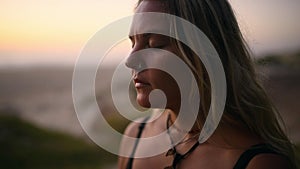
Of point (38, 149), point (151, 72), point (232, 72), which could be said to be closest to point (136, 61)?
point (151, 72)

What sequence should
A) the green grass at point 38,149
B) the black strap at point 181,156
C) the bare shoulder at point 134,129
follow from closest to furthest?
the black strap at point 181,156, the bare shoulder at point 134,129, the green grass at point 38,149

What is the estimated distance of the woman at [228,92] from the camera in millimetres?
543

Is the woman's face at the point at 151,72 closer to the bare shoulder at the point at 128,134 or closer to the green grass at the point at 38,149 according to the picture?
the bare shoulder at the point at 128,134

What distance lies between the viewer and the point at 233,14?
A: 59 centimetres

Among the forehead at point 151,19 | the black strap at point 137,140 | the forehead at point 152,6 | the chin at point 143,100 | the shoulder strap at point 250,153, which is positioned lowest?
the black strap at point 137,140

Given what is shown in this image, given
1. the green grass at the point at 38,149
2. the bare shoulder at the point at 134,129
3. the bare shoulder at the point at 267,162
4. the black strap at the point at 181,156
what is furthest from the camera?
the green grass at the point at 38,149

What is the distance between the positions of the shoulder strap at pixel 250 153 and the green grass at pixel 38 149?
1036mm

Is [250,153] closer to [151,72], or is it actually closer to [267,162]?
[267,162]

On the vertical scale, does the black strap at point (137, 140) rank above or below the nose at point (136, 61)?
below

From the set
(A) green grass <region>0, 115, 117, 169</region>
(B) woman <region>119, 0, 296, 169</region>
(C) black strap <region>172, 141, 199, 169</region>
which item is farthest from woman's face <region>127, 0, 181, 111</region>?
(A) green grass <region>0, 115, 117, 169</region>

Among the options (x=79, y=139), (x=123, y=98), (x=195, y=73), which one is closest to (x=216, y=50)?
(x=195, y=73)

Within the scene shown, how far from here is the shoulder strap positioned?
1.76 ft

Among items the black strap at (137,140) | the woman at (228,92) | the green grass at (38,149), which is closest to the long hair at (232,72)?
the woman at (228,92)

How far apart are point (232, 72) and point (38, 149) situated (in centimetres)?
112
